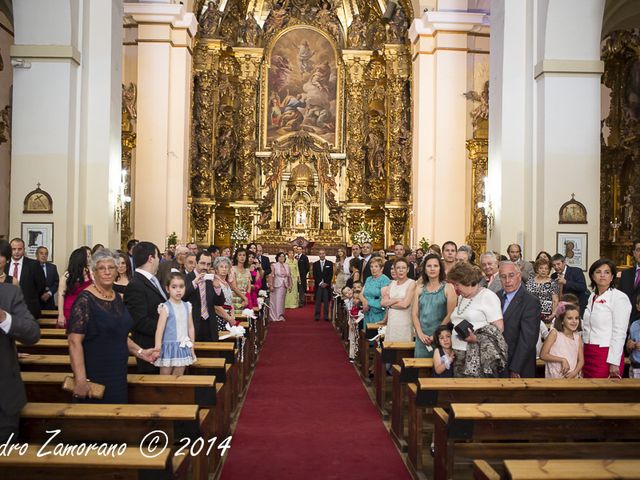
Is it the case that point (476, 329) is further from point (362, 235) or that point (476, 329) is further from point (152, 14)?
point (362, 235)

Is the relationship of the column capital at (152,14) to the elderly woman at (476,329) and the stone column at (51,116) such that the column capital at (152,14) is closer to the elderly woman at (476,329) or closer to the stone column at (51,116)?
the stone column at (51,116)

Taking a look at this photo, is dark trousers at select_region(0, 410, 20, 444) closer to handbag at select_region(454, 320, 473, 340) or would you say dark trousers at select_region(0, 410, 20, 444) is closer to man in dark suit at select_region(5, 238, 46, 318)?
handbag at select_region(454, 320, 473, 340)

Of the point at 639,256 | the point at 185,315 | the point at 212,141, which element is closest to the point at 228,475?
the point at 185,315

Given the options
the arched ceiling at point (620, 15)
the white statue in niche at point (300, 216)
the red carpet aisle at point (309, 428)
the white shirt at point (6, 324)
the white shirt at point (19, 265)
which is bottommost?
the red carpet aisle at point (309, 428)

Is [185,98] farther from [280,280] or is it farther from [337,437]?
[337,437]

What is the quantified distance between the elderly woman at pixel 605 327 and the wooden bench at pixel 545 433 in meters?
1.49

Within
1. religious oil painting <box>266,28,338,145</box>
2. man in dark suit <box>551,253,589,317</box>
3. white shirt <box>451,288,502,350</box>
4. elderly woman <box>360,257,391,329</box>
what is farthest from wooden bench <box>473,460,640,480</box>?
religious oil painting <box>266,28,338,145</box>

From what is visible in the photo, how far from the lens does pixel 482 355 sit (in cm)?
579

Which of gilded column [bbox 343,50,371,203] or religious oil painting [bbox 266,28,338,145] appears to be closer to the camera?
gilded column [bbox 343,50,371,203]

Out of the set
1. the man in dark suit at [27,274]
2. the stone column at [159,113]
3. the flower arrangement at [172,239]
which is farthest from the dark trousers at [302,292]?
Answer: the man in dark suit at [27,274]

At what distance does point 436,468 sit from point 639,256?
426 centimetres

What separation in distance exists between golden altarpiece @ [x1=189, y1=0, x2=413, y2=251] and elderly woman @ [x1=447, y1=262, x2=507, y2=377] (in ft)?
60.1

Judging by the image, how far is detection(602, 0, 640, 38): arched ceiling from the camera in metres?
18.7

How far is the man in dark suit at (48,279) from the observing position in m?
10.0
